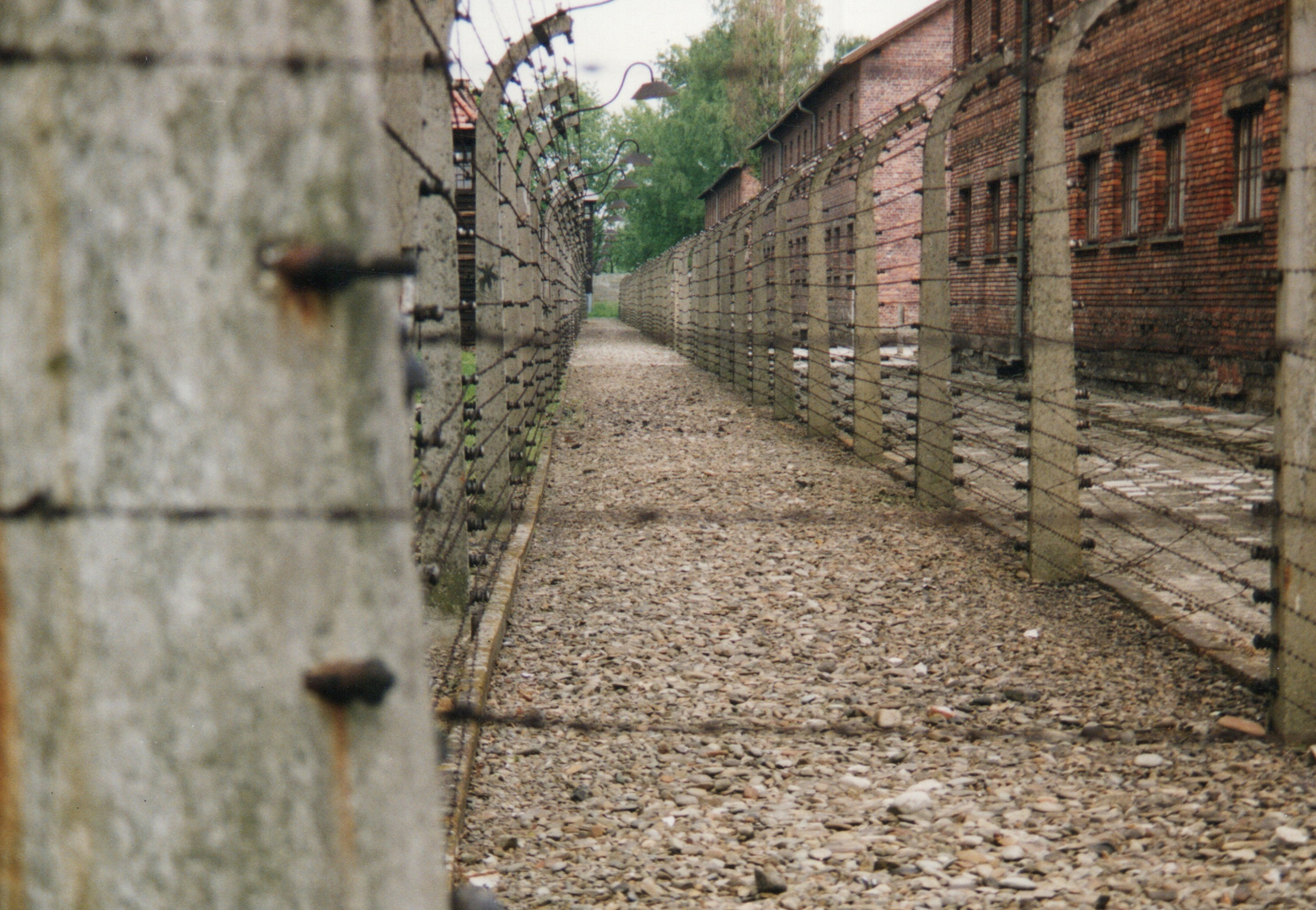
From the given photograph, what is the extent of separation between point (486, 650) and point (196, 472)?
409 cm

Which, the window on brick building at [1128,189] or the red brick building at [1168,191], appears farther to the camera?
the window on brick building at [1128,189]

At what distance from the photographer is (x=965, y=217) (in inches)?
1001

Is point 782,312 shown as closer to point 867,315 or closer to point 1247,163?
point 867,315

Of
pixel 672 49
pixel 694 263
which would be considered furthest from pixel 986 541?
pixel 672 49

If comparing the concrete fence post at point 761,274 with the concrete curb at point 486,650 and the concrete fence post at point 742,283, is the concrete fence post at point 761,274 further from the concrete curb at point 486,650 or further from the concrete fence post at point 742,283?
the concrete curb at point 486,650

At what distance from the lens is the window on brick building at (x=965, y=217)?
80.9 feet

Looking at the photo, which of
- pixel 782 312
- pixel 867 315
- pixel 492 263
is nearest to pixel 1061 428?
pixel 492 263

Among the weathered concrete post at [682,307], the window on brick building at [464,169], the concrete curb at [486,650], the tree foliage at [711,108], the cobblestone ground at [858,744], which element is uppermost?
the tree foliage at [711,108]

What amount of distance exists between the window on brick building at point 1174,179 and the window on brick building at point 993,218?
19.2ft

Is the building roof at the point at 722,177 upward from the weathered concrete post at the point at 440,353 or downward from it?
upward

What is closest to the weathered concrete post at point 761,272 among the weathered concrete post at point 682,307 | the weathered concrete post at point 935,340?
the weathered concrete post at point 935,340

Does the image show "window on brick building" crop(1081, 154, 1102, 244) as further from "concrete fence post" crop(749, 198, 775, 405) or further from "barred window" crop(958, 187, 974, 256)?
"concrete fence post" crop(749, 198, 775, 405)

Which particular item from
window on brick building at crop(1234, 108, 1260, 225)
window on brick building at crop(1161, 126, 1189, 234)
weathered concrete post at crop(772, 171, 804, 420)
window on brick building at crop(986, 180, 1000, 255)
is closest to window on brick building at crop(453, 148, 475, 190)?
weathered concrete post at crop(772, 171, 804, 420)

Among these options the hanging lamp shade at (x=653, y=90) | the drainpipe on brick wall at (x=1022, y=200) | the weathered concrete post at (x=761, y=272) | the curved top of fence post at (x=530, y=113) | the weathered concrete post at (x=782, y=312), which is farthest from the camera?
the drainpipe on brick wall at (x=1022, y=200)
